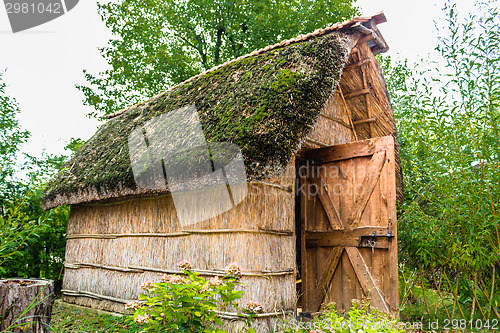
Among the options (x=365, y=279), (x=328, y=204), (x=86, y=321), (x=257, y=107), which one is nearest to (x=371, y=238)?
(x=365, y=279)

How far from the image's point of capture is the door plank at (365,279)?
14.6 feet

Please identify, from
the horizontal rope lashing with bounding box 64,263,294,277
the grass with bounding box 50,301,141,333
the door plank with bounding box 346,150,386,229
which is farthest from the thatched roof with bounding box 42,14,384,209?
the grass with bounding box 50,301,141,333

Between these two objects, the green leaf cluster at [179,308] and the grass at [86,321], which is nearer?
the green leaf cluster at [179,308]

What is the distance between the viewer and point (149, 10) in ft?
46.6

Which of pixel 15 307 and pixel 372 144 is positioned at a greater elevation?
pixel 372 144

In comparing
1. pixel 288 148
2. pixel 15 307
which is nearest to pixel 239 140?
pixel 288 148

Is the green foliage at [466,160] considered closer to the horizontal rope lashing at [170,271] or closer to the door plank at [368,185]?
the door plank at [368,185]

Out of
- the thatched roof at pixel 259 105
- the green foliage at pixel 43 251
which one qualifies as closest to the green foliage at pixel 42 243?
the green foliage at pixel 43 251

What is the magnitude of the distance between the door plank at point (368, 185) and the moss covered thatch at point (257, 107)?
3.39 feet

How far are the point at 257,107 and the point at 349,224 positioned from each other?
1.99 metres

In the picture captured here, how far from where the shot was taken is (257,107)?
14.7 feet

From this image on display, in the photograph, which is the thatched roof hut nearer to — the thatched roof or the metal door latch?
the thatched roof

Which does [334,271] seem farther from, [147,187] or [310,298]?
[147,187]

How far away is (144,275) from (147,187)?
142cm
